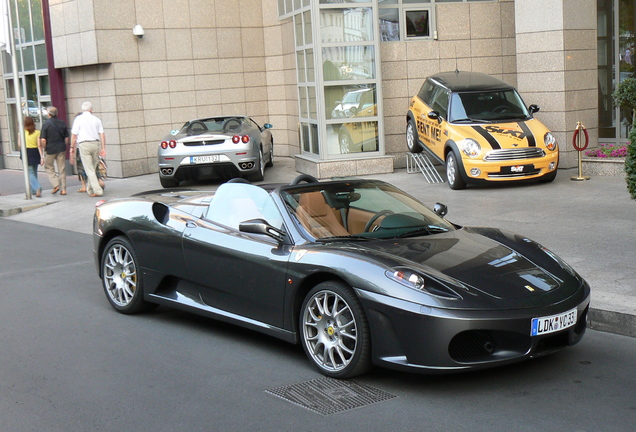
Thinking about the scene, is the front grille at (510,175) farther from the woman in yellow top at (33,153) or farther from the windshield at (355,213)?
the woman in yellow top at (33,153)

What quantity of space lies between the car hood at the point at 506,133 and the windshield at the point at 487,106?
0.98ft

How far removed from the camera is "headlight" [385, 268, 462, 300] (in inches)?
200

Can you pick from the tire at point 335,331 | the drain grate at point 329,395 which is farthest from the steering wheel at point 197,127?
the drain grate at point 329,395

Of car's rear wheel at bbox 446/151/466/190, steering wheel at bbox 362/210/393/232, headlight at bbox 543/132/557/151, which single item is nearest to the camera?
steering wheel at bbox 362/210/393/232

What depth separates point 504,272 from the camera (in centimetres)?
547

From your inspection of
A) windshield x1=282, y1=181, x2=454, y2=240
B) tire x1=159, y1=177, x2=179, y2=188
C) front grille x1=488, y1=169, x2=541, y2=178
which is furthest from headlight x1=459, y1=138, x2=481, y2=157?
windshield x1=282, y1=181, x2=454, y2=240

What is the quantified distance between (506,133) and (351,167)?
3.78 meters

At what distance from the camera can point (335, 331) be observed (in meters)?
5.44

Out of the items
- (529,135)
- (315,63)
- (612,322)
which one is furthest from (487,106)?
(612,322)

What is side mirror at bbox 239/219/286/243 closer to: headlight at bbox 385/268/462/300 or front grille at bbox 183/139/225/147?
headlight at bbox 385/268/462/300

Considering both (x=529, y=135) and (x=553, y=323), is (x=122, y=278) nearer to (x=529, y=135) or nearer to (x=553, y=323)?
(x=553, y=323)

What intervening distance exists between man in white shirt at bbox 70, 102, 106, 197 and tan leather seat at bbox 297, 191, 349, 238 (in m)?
10.6

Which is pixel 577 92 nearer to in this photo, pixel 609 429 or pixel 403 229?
pixel 403 229

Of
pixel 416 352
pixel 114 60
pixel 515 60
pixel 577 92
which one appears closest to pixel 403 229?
pixel 416 352
